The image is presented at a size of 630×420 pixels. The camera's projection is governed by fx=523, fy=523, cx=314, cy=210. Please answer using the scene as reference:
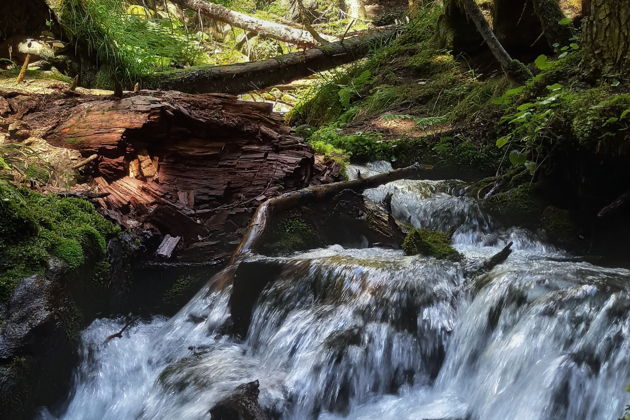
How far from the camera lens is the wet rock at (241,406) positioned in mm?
2586

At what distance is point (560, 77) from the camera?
15.5 feet

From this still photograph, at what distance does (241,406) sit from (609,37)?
148 inches

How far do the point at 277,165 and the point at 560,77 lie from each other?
2.68m

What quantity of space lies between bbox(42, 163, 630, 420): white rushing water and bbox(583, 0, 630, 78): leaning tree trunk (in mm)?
1598

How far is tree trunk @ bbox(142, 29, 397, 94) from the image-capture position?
7.49 meters

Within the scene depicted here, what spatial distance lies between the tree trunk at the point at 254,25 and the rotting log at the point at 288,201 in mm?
5343

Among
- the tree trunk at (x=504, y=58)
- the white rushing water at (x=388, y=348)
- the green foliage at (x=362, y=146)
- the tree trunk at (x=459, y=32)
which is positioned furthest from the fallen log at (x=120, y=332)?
the tree trunk at (x=459, y=32)

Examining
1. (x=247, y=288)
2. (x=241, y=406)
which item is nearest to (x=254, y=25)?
(x=247, y=288)

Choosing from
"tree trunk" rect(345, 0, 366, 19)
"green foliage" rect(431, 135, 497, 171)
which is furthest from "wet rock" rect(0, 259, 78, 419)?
"tree trunk" rect(345, 0, 366, 19)

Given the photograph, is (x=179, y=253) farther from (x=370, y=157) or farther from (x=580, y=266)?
(x=370, y=157)

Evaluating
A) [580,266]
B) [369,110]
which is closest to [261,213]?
[580,266]

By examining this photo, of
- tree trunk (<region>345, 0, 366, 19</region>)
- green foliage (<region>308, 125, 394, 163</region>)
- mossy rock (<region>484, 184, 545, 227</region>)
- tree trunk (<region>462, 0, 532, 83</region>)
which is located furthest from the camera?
tree trunk (<region>345, 0, 366, 19</region>)

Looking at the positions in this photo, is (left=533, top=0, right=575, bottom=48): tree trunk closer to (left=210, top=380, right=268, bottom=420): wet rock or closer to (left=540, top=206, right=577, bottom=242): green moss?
(left=540, top=206, right=577, bottom=242): green moss

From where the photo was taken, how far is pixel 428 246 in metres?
3.85
